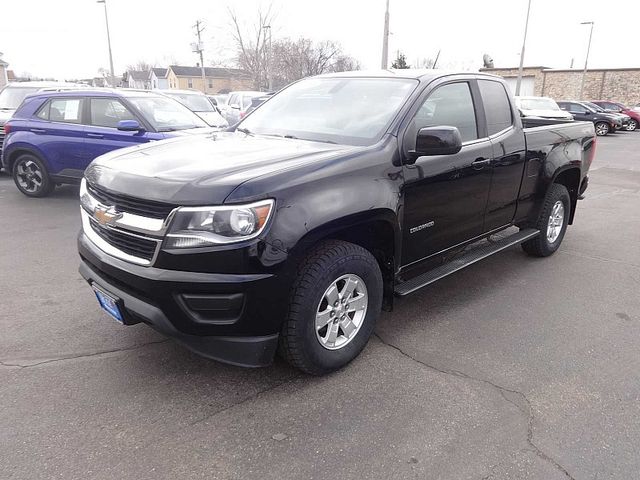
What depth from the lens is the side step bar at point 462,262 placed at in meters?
3.47

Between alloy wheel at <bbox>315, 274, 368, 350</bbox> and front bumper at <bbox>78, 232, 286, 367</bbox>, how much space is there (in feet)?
1.21

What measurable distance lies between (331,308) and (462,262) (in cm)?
152

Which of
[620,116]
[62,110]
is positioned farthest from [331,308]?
[620,116]

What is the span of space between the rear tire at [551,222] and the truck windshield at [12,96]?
11.1 meters

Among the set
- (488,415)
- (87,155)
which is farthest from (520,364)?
(87,155)

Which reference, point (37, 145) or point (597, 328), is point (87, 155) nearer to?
point (37, 145)

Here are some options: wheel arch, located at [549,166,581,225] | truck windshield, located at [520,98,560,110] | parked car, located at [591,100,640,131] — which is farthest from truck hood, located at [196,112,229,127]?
parked car, located at [591,100,640,131]

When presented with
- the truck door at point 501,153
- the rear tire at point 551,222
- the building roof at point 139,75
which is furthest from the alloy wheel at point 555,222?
the building roof at point 139,75

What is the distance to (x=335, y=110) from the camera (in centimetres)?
374

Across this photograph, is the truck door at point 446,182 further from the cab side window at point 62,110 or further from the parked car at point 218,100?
the parked car at point 218,100

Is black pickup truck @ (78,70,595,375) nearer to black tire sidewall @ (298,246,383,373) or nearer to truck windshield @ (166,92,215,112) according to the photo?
black tire sidewall @ (298,246,383,373)

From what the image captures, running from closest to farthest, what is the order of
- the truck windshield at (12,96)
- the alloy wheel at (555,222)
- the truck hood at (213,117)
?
the alloy wheel at (555,222) → the truck windshield at (12,96) → the truck hood at (213,117)

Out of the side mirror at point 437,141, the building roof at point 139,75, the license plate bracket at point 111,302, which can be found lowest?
the license plate bracket at point 111,302

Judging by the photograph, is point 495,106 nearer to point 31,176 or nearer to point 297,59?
point 31,176
